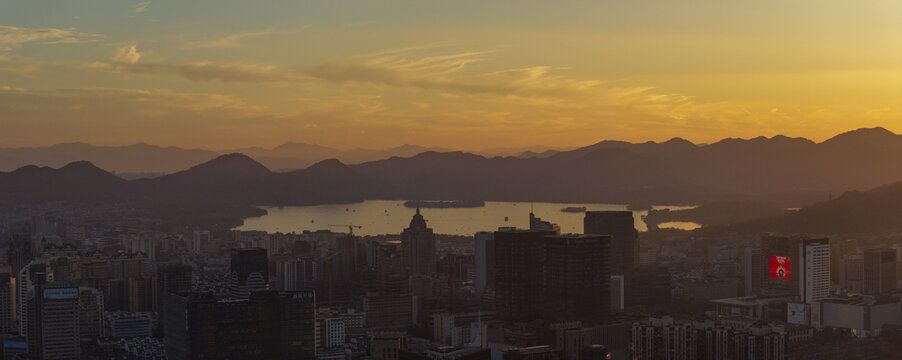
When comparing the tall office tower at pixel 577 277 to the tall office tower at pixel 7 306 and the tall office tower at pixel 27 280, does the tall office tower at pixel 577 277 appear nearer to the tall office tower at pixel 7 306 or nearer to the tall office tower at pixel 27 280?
the tall office tower at pixel 27 280

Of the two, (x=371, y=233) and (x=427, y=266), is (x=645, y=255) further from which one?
(x=371, y=233)

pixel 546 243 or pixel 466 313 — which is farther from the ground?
pixel 546 243

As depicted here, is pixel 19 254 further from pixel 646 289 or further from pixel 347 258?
pixel 646 289

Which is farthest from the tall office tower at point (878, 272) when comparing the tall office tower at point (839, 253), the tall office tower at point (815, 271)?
the tall office tower at point (815, 271)

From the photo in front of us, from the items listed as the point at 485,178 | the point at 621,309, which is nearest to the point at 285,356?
the point at 621,309

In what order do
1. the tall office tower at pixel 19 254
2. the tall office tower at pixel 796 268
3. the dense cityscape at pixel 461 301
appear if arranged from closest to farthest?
the dense cityscape at pixel 461 301 < the tall office tower at pixel 796 268 < the tall office tower at pixel 19 254

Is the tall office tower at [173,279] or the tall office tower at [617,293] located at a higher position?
the tall office tower at [173,279]

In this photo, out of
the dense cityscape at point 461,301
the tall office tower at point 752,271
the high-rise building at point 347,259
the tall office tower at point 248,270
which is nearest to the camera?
the dense cityscape at point 461,301

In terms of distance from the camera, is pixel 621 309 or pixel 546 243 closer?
pixel 546 243
